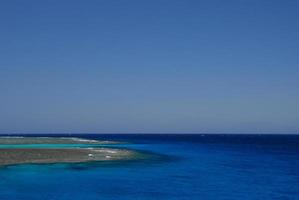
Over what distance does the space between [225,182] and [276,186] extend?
4.18m

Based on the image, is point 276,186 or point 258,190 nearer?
point 258,190

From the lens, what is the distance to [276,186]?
3488 centimetres

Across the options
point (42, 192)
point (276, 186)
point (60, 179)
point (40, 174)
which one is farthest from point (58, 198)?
point (276, 186)

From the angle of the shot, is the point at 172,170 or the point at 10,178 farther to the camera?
the point at 172,170

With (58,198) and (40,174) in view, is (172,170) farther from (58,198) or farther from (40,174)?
(58,198)

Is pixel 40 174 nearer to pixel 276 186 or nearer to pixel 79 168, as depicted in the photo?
pixel 79 168

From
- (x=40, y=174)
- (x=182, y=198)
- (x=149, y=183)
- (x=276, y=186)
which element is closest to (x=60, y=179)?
(x=40, y=174)

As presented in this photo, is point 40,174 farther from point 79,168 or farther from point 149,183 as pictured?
point 149,183

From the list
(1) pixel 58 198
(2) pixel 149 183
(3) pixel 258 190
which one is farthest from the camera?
→ (2) pixel 149 183

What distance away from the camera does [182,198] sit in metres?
28.6

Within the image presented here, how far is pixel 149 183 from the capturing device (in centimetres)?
3472

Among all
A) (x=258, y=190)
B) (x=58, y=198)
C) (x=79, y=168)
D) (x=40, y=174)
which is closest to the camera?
(x=58, y=198)

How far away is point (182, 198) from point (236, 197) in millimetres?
3896

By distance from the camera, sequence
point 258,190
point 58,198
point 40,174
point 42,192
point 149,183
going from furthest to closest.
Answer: point 40,174, point 149,183, point 258,190, point 42,192, point 58,198
